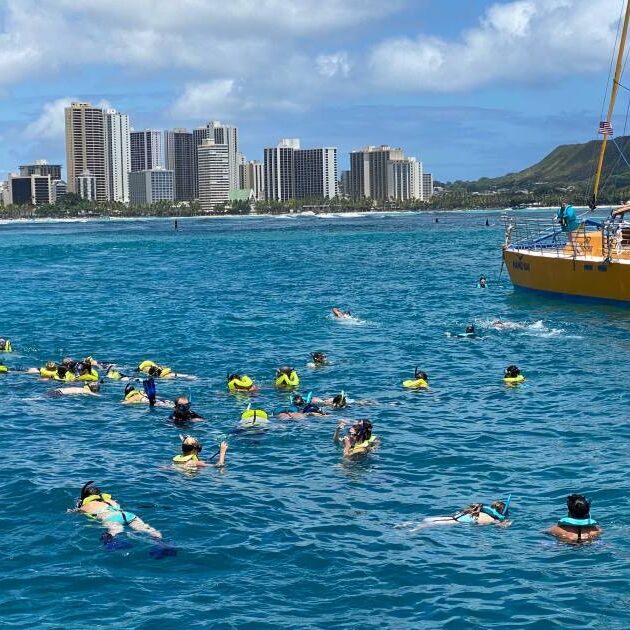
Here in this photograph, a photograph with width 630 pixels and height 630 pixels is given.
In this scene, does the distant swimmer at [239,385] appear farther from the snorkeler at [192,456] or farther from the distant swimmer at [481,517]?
the distant swimmer at [481,517]

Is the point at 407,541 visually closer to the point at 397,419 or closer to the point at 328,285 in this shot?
the point at 397,419

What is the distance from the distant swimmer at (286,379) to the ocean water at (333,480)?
1.53ft

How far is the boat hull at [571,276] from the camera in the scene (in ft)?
157

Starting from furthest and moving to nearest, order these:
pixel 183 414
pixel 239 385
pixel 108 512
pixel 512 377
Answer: pixel 512 377, pixel 239 385, pixel 183 414, pixel 108 512

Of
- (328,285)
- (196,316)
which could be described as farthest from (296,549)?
(328,285)

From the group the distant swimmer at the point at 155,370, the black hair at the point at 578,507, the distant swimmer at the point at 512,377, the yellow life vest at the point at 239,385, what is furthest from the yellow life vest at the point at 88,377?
the black hair at the point at 578,507

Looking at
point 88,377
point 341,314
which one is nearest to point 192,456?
point 88,377

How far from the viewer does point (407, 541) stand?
1831cm

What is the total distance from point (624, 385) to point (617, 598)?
16.6 metres

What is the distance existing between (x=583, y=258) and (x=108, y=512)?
3597cm

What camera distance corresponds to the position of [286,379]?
32219mm

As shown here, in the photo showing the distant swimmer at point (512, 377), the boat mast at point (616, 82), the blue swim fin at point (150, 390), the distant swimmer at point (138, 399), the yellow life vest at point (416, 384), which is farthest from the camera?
the boat mast at point (616, 82)

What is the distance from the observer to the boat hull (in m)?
47.7

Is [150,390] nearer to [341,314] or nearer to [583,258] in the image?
[341,314]
